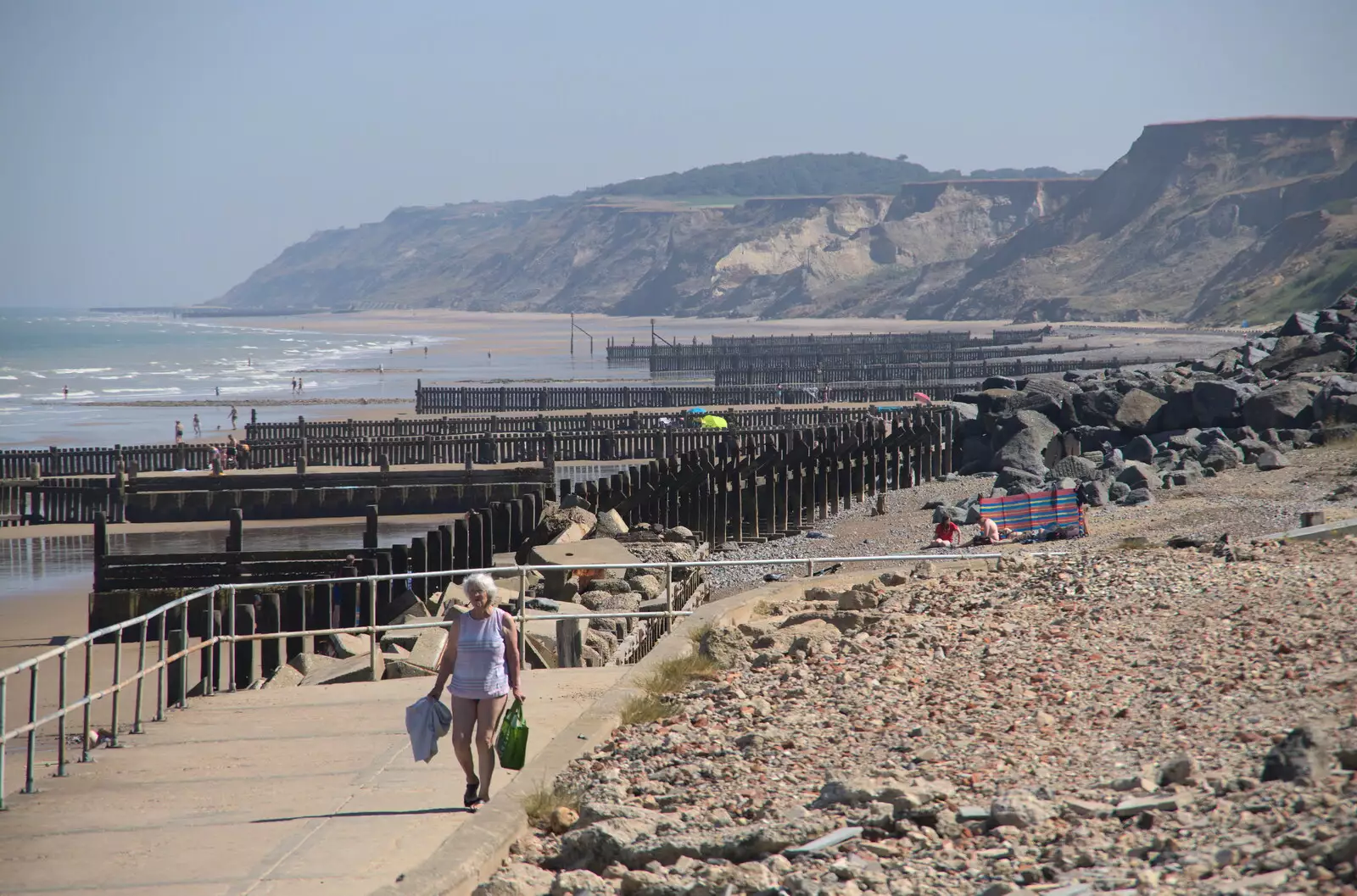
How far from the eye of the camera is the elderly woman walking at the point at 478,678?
7152 millimetres

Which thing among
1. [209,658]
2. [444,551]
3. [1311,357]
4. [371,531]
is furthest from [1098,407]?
[209,658]

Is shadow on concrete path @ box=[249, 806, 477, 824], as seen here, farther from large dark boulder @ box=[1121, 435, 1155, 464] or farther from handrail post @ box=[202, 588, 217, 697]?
large dark boulder @ box=[1121, 435, 1155, 464]

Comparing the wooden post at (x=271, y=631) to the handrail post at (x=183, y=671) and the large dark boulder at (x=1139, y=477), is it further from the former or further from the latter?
the large dark boulder at (x=1139, y=477)

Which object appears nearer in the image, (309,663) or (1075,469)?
(309,663)

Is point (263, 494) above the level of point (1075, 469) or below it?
below

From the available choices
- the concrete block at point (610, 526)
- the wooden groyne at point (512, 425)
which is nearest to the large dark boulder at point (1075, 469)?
the concrete block at point (610, 526)


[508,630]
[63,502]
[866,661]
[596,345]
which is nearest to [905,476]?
[63,502]

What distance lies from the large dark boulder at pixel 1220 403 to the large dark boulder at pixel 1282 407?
310mm

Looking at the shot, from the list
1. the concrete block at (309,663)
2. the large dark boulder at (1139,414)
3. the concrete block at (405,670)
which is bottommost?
the concrete block at (309,663)

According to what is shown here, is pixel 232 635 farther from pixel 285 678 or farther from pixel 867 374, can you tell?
pixel 867 374

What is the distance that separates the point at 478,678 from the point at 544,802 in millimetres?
722

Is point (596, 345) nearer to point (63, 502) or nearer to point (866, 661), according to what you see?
point (63, 502)

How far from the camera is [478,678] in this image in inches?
286

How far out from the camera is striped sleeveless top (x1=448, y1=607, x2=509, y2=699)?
7246 millimetres
